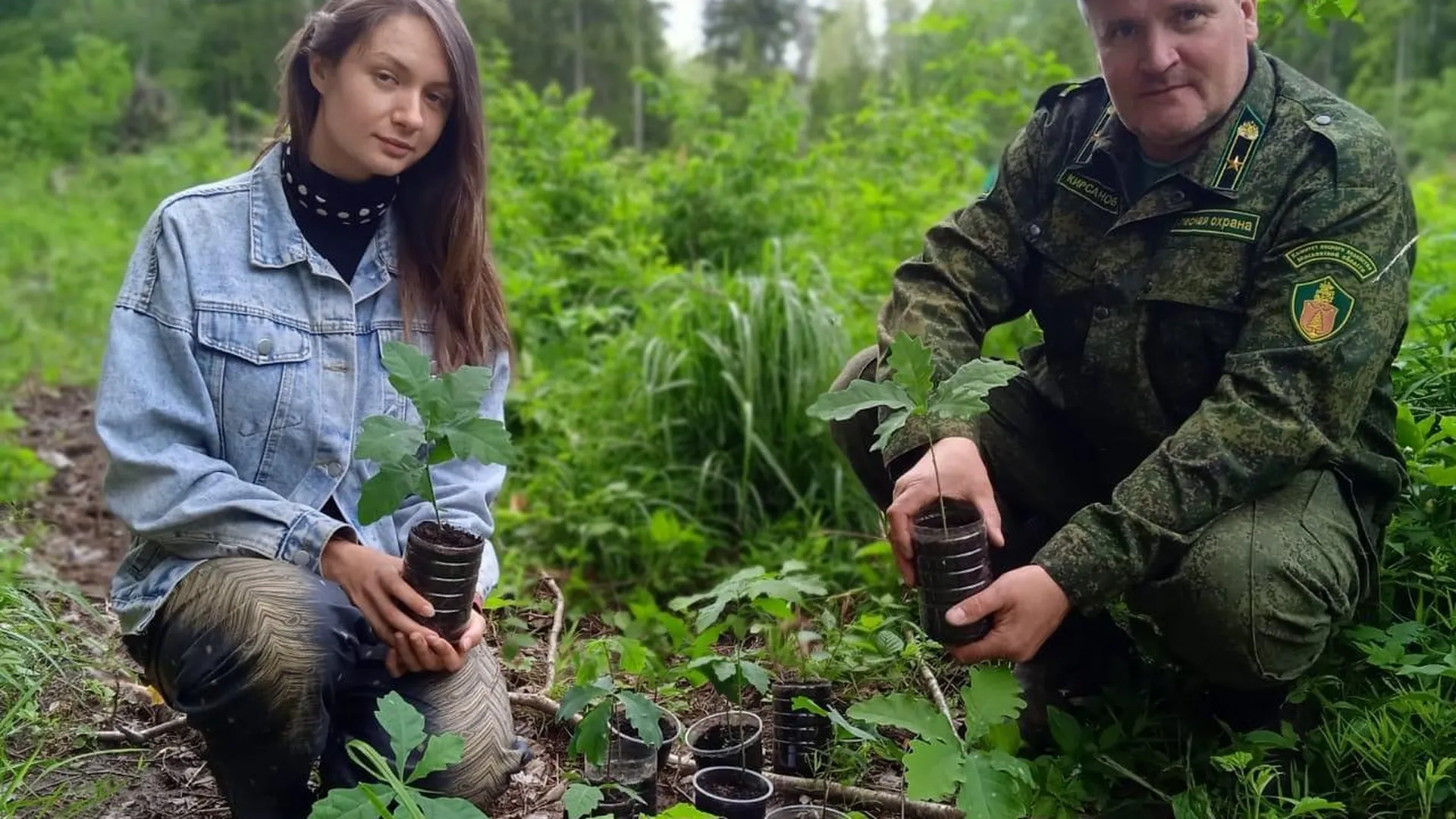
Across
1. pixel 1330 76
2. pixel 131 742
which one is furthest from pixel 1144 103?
pixel 1330 76

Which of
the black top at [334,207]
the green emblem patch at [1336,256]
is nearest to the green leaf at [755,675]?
the black top at [334,207]

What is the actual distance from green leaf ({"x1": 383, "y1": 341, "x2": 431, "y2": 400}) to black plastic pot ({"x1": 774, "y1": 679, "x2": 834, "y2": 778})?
40.7 inches

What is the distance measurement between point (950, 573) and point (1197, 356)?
2.55 ft

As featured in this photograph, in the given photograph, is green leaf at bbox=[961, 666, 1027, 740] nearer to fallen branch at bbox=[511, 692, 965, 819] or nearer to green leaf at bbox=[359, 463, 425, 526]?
fallen branch at bbox=[511, 692, 965, 819]

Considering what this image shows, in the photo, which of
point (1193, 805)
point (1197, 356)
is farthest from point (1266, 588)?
point (1197, 356)

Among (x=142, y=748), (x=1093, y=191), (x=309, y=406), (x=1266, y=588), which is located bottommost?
(x=142, y=748)

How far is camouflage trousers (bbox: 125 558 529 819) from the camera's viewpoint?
187 centimetres

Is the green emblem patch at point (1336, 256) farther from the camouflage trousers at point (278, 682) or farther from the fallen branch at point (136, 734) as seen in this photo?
the fallen branch at point (136, 734)

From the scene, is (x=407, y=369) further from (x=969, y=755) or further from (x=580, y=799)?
(x=969, y=755)

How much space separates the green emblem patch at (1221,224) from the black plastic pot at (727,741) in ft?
4.20

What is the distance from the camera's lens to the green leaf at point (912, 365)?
1.76m

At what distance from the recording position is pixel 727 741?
2.19m

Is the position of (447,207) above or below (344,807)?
above

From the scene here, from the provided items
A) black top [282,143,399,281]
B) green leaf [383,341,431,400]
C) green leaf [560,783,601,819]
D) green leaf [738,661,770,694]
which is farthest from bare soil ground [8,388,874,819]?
black top [282,143,399,281]
